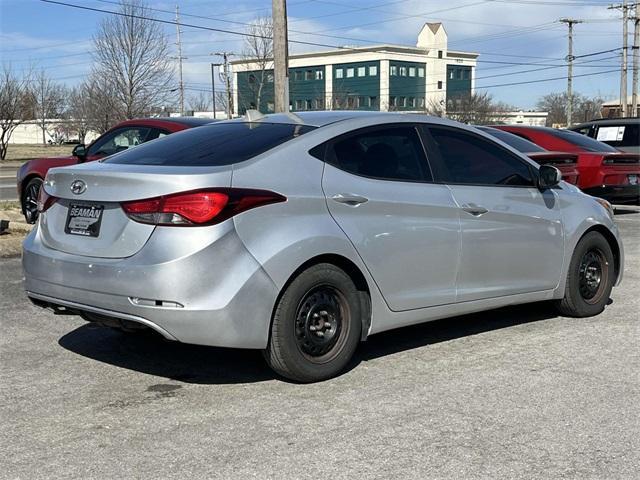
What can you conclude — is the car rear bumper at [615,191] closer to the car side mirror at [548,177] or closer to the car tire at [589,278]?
the car tire at [589,278]

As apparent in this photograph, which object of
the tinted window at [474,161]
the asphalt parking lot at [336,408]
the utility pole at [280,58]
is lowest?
the asphalt parking lot at [336,408]

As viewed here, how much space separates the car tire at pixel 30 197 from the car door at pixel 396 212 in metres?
7.81

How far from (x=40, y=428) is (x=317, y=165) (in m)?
2.14

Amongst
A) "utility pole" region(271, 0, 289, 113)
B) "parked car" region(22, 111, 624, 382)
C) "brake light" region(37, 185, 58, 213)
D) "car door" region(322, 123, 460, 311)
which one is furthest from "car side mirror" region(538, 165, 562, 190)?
"utility pole" region(271, 0, 289, 113)

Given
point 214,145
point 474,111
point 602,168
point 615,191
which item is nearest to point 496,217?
point 214,145

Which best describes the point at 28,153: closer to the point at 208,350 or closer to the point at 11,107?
the point at 11,107

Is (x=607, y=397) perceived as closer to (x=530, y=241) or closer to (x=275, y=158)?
(x=530, y=241)

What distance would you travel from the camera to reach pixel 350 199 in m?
4.81

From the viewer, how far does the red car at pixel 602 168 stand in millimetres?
12750

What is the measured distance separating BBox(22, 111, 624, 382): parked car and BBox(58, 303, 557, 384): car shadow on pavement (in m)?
0.39

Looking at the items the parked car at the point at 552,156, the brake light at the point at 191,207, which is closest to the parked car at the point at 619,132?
the parked car at the point at 552,156

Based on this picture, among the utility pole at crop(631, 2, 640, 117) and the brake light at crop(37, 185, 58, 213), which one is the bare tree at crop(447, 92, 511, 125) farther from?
the brake light at crop(37, 185, 58, 213)

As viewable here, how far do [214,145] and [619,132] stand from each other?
1351cm

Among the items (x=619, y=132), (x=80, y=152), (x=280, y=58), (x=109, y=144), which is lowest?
(x=80, y=152)
